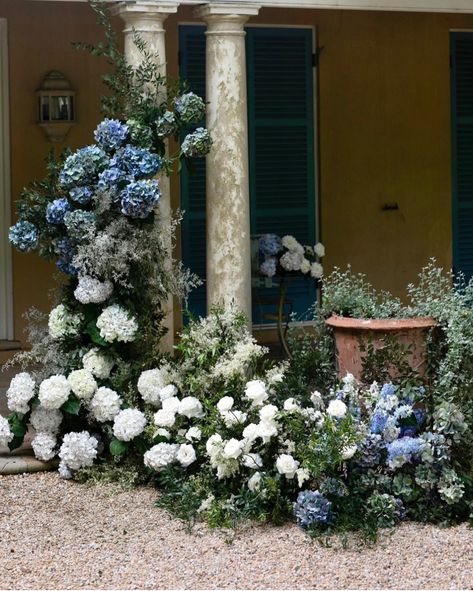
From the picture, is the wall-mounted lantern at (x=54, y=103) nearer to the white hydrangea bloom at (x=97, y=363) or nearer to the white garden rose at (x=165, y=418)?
the white hydrangea bloom at (x=97, y=363)

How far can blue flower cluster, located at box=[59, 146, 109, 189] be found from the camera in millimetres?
6352

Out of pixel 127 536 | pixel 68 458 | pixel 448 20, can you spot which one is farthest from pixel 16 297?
pixel 448 20

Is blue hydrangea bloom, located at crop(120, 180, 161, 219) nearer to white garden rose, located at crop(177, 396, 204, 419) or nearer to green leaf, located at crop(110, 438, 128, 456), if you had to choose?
white garden rose, located at crop(177, 396, 204, 419)

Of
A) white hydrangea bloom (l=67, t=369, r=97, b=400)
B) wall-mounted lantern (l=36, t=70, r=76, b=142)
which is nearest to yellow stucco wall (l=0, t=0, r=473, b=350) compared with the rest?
wall-mounted lantern (l=36, t=70, r=76, b=142)

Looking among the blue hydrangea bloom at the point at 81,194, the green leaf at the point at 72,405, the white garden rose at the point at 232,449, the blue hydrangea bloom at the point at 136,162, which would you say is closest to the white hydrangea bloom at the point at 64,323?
the green leaf at the point at 72,405

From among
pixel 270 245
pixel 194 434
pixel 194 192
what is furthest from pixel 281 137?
pixel 194 434

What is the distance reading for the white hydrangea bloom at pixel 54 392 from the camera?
246 inches

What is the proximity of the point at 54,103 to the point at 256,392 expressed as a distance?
3347 mm

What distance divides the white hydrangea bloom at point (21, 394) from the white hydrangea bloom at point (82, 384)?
0.22 meters

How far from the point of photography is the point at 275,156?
9.12 meters

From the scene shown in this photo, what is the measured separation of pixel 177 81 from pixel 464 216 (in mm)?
3705

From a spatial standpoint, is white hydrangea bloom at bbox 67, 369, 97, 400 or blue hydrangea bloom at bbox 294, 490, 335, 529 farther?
white hydrangea bloom at bbox 67, 369, 97, 400

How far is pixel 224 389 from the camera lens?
6180 mm

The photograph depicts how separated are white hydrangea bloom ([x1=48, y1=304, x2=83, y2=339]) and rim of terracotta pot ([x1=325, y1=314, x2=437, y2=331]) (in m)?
1.37
